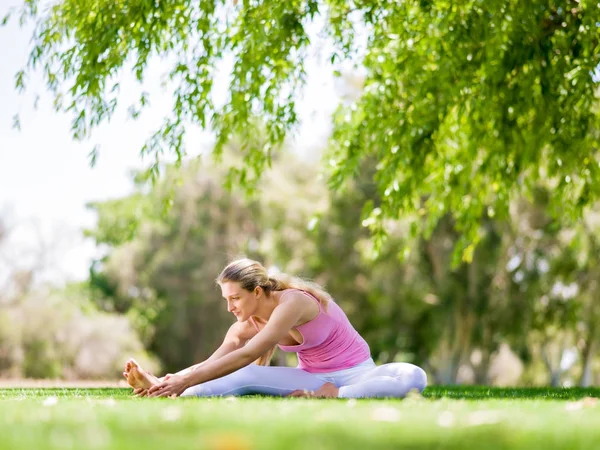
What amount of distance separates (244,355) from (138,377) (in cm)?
72

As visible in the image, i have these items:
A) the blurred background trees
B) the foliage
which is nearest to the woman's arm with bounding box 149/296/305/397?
the blurred background trees

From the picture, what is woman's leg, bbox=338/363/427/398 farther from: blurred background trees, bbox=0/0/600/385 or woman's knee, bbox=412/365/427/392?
blurred background trees, bbox=0/0/600/385

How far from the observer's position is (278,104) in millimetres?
9461

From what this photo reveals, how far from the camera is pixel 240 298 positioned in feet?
19.4

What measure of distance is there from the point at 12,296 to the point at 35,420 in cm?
2747

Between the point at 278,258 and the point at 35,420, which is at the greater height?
the point at 278,258

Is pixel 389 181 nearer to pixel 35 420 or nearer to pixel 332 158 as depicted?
pixel 332 158

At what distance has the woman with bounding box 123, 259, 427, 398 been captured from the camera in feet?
18.4

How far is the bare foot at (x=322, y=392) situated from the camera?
5.77 m

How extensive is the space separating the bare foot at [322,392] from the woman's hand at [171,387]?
780 mm

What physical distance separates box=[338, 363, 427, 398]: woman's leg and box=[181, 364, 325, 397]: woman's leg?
0.34m

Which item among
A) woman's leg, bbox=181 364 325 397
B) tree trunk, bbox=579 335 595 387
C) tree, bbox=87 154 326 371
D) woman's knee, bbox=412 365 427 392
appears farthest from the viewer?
tree, bbox=87 154 326 371

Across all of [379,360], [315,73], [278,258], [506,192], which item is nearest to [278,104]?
[315,73]

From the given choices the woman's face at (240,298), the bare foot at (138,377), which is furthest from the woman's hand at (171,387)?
the woman's face at (240,298)
